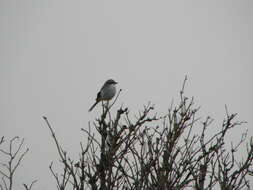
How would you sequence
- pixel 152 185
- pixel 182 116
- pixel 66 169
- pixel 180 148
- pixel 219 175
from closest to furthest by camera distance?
pixel 66 169
pixel 152 185
pixel 219 175
pixel 180 148
pixel 182 116

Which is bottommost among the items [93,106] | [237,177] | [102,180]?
[102,180]

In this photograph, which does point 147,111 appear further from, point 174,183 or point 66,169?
point 66,169

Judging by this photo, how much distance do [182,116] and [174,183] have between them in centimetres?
105

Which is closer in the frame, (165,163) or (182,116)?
(165,163)

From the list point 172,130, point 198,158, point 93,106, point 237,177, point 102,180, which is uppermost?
point 93,106

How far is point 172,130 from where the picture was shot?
4043 millimetres

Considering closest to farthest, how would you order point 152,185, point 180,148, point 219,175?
point 152,185, point 219,175, point 180,148

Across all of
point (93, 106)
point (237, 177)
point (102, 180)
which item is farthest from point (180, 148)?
point (93, 106)

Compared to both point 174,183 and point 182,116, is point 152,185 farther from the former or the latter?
point 182,116

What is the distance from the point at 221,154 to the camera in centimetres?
384

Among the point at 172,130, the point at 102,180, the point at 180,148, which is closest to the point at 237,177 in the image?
the point at 180,148

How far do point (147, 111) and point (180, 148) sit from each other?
63 cm

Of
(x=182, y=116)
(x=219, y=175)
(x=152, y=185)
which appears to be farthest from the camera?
(x=182, y=116)

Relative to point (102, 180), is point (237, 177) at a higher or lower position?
higher
